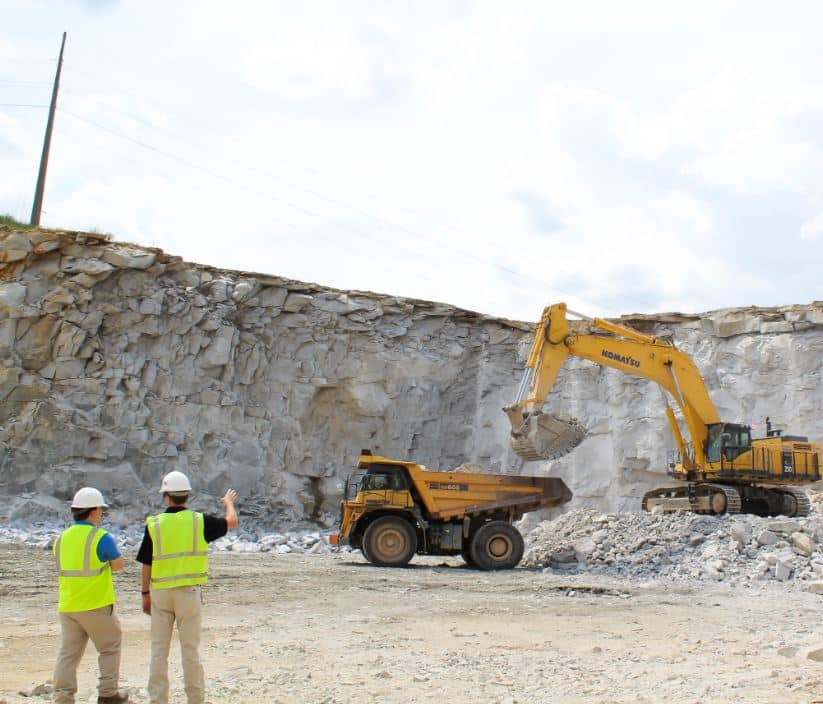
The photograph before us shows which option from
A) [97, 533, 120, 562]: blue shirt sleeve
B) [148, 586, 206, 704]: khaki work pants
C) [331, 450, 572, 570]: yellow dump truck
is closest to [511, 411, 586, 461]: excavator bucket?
[331, 450, 572, 570]: yellow dump truck

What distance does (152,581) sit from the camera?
4.78 meters

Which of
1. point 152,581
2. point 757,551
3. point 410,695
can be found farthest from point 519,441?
point 152,581

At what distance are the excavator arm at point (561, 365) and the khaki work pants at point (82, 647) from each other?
30.9ft

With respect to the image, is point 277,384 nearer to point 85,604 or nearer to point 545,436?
point 545,436

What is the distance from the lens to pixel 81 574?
15.8 feet

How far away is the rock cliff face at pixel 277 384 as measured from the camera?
1931cm

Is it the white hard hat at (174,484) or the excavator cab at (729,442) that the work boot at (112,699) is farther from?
the excavator cab at (729,442)

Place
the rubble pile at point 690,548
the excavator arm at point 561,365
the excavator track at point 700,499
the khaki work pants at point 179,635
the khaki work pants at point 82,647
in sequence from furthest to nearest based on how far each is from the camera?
the excavator track at point 700,499 → the excavator arm at point 561,365 → the rubble pile at point 690,548 → the khaki work pants at point 82,647 → the khaki work pants at point 179,635

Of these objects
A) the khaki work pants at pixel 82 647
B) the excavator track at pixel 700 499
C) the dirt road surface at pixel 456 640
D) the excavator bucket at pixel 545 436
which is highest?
the excavator bucket at pixel 545 436

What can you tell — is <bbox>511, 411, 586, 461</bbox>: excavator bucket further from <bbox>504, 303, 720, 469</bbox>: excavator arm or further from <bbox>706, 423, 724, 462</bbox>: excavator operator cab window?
<bbox>706, 423, 724, 462</bbox>: excavator operator cab window

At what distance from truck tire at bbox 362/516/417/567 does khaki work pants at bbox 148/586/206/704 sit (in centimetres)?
949

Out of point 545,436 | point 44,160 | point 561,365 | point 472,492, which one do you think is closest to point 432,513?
point 472,492

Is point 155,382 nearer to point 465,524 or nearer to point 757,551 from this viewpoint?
point 465,524

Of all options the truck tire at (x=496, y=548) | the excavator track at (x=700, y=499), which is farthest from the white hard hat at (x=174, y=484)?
the excavator track at (x=700, y=499)
